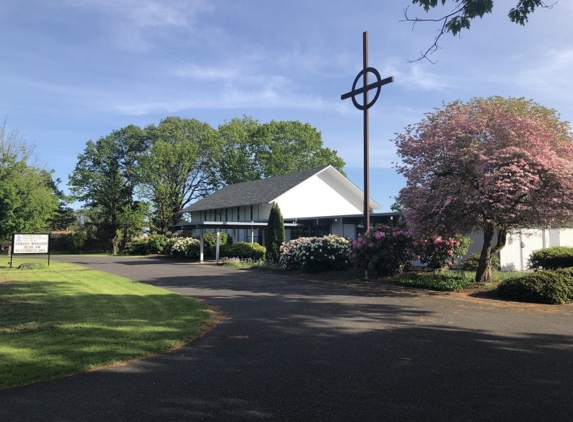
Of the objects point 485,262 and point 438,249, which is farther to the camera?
point 438,249

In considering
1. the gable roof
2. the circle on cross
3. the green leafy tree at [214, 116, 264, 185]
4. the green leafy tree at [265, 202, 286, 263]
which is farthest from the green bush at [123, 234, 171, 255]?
the circle on cross

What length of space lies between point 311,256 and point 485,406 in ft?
44.6

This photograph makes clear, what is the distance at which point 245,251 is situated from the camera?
27.1 meters

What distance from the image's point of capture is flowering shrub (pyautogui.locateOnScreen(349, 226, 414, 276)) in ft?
49.0

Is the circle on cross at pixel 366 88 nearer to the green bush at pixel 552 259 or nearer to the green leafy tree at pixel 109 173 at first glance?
the green bush at pixel 552 259

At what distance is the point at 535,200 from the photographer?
11.6m

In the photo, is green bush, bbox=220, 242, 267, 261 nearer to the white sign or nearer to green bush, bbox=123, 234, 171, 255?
green bush, bbox=123, 234, 171, 255

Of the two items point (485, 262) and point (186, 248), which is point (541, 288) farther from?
point (186, 248)

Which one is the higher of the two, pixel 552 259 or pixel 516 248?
pixel 516 248

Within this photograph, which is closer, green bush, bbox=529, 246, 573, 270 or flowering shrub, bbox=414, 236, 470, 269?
flowering shrub, bbox=414, 236, 470, 269

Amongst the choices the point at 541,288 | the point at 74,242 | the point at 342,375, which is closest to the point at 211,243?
the point at 541,288

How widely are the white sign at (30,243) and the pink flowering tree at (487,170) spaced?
60.4 ft

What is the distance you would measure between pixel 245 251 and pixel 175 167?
30.3 metres

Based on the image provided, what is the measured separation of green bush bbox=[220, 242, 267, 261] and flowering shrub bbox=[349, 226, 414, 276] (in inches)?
456
